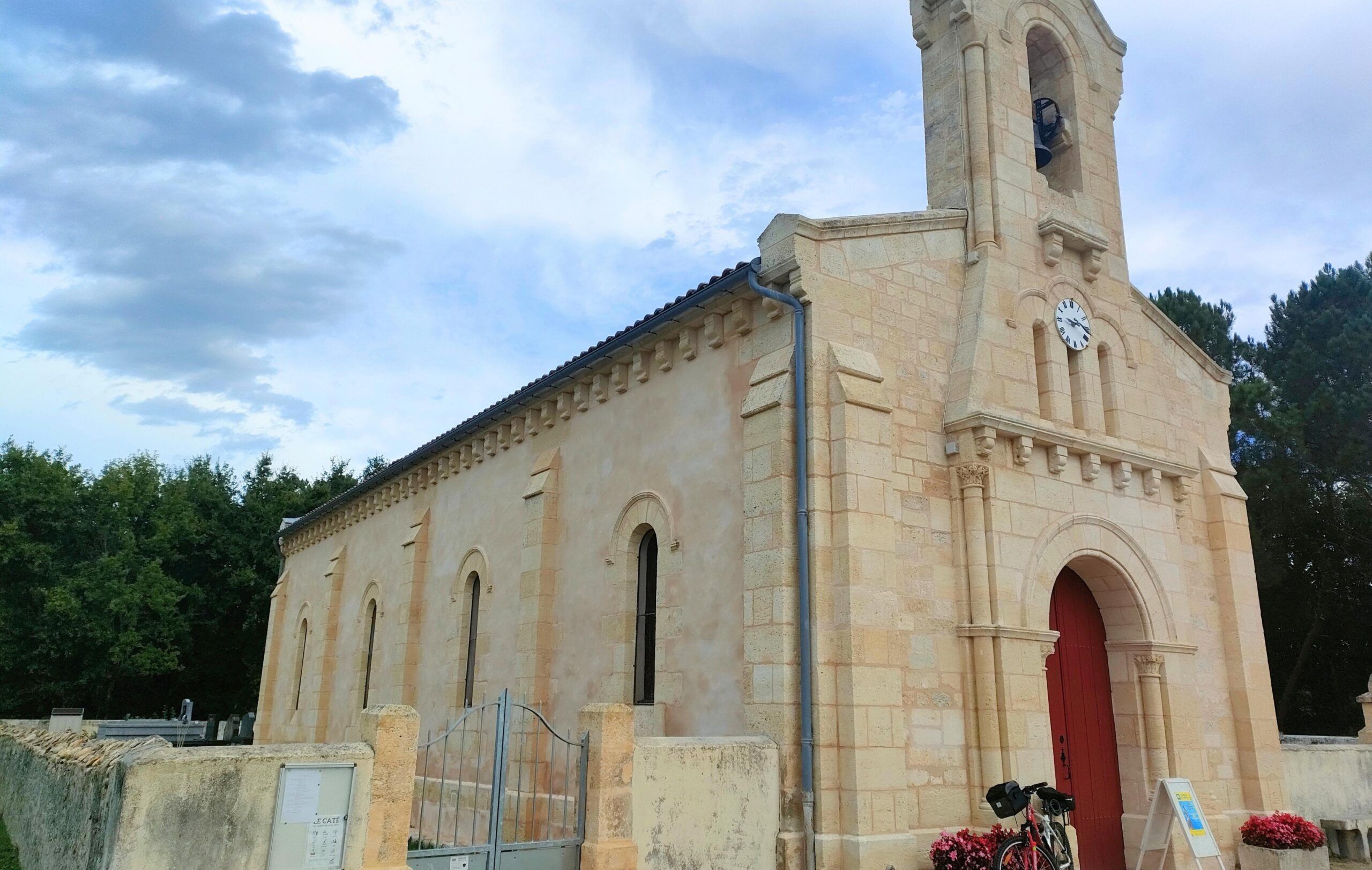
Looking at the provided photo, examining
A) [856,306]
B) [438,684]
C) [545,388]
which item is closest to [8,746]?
[438,684]

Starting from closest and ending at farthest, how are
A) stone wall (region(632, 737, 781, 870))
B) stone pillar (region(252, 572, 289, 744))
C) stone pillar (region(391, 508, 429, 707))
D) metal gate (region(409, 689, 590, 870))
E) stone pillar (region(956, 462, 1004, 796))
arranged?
metal gate (region(409, 689, 590, 870))
stone wall (region(632, 737, 781, 870))
stone pillar (region(956, 462, 1004, 796))
stone pillar (region(391, 508, 429, 707))
stone pillar (region(252, 572, 289, 744))

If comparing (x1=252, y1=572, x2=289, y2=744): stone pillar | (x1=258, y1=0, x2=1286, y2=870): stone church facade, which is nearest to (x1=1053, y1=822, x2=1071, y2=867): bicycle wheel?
(x1=258, y1=0, x2=1286, y2=870): stone church facade

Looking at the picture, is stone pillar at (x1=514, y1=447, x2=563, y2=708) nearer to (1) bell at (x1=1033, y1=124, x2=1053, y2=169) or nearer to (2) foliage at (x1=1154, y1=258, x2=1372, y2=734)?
(1) bell at (x1=1033, y1=124, x2=1053, y2=169)

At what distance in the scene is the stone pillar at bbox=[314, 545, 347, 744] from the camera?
21.7 meters

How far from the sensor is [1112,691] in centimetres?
1111

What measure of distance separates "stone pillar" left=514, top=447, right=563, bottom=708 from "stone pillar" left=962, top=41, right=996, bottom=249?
659cm

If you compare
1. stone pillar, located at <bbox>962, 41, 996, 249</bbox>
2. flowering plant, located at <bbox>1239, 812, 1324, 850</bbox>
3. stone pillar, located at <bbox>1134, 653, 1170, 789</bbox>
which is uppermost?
stone pillar, located at <bbox>962, 41, 996, 249</bbox>

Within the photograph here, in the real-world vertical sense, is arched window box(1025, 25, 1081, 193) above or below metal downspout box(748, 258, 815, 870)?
above

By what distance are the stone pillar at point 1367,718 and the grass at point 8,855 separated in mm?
18668

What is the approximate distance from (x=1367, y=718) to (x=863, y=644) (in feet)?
38.2

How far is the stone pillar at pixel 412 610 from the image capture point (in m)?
16.8

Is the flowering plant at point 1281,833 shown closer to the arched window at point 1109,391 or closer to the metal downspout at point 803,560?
the arched window at point 1109,391

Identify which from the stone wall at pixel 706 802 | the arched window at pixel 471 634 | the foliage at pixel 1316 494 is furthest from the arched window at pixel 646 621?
the foliage at pixel 1316 494

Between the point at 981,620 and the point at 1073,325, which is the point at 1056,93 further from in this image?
the point at 981,620
